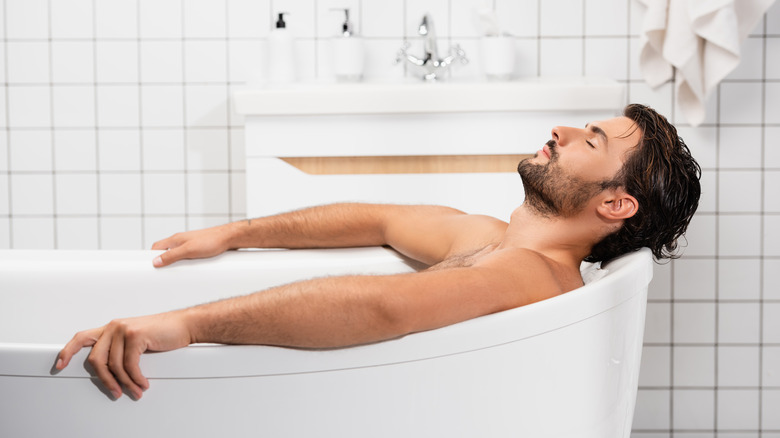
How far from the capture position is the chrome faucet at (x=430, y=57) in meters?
2.25

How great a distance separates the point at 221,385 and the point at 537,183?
2.23 feet

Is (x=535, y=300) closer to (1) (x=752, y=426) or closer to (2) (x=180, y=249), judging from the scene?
(2) (x=180, y=249)

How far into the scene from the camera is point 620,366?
1.22m

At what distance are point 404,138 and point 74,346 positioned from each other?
1153 millimetres

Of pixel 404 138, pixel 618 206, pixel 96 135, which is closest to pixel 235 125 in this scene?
pixel 96 135

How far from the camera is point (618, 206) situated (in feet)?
4.32

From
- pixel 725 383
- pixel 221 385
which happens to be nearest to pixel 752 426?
pixel 725 383

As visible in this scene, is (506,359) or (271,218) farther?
(271,218)

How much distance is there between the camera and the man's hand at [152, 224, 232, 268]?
5.18ft

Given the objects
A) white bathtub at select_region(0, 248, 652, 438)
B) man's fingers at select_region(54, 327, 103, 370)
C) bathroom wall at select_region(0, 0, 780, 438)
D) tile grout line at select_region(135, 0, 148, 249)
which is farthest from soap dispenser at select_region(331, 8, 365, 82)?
man's fingers at select_region(54, 327, 103, 370)

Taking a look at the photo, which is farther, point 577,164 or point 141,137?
point 141,137

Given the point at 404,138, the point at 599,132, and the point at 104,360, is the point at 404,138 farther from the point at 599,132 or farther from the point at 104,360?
the point at 104,360

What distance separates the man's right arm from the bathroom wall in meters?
0.80

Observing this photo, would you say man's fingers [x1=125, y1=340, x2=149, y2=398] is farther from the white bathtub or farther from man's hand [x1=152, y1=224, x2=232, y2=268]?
man's hand [x1=152, y1=224, x2=232, y2=268]
